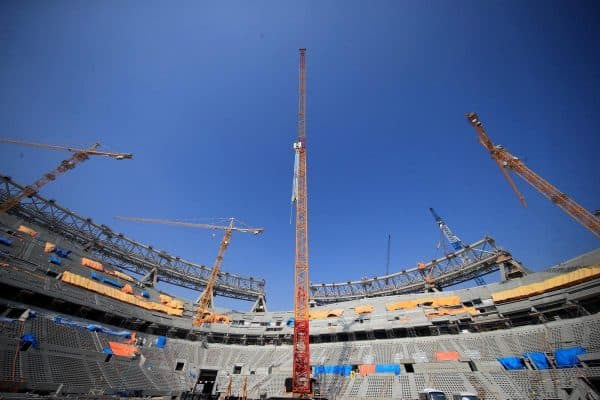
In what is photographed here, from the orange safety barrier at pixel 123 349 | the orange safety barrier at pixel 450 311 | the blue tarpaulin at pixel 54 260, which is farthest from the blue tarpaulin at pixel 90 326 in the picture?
the orange safety barrier at pixel 450 311

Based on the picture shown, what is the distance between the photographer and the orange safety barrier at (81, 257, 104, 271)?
45.2m

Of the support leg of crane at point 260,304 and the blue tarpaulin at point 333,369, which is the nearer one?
the blue tarpaulin at point 333,369

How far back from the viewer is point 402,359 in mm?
33906

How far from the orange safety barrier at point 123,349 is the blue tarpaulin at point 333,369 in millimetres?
24726

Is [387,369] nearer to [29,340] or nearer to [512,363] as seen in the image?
[512,363]

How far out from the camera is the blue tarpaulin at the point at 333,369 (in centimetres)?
3425

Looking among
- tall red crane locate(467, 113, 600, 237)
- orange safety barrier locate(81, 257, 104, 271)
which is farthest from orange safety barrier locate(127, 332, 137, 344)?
tall red crane locate(467, 113, 600, 237)

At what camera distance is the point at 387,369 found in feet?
105

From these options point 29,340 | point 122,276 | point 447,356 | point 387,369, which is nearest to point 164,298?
point 122,276

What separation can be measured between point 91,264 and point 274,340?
36245 mm

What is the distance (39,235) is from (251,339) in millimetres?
40834

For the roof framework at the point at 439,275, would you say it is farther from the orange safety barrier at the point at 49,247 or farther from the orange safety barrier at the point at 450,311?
the orange safety barrier at the point at 49,247

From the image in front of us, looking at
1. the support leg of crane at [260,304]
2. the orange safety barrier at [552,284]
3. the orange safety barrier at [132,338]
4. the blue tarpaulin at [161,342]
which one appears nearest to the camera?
the orange safety barrier at [552,284]

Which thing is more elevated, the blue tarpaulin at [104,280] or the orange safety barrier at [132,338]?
the blue tarpaulin at [104,280]
